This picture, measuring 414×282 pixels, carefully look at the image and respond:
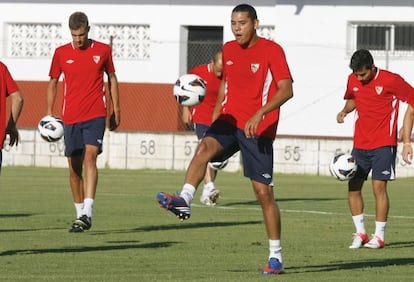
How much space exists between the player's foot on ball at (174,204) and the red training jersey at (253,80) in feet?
3.53

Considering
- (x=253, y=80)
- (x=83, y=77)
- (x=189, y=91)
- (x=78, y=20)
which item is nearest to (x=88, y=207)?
(x=83, y=77)

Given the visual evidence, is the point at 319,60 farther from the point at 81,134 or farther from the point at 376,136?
the point at 376,136

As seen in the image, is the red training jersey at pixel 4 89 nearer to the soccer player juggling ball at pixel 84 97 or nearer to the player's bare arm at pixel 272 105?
the player's bare arm at pixel 272 105

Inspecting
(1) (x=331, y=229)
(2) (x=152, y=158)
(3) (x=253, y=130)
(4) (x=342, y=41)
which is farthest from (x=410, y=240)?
(4) (x=342, y=41)

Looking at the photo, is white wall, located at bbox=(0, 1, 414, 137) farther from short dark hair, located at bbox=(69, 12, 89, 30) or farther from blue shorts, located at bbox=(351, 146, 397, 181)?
blue shorts, located at bbox=(351, 146, 397, 181)

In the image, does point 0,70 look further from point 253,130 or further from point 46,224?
point 46,224

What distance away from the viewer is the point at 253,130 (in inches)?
459

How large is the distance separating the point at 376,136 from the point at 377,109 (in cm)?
30

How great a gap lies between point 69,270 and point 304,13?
27.0 metres

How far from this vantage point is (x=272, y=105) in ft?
39.2

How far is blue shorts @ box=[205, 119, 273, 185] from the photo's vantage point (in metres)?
12.2

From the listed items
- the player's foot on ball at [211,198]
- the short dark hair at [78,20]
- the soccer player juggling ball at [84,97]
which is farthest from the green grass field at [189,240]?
the short dark hair at [78,20]

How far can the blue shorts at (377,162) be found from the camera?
604 inches

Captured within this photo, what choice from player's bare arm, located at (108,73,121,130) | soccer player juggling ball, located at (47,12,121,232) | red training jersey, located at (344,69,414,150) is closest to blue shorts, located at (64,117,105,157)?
soccer player juggling ball, located at (47,12,121,232)
